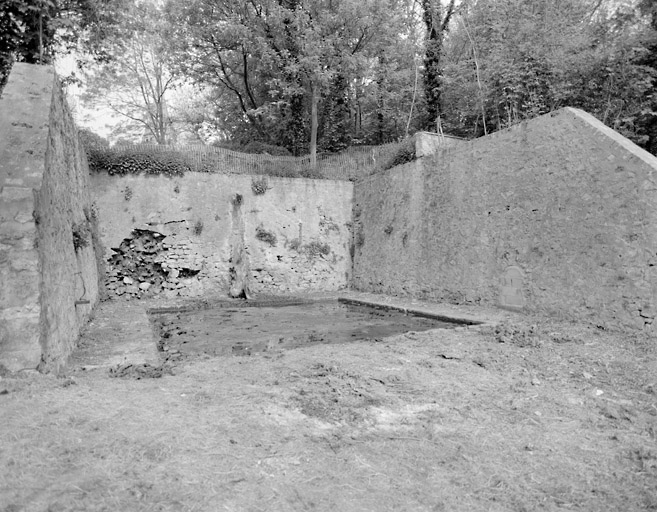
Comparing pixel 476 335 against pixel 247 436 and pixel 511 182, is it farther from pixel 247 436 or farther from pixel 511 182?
pixel 247 436

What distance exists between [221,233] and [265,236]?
1.25 metres

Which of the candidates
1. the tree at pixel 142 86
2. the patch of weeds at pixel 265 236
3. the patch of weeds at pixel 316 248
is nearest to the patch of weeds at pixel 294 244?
the patch of weeds at pixel 316 248

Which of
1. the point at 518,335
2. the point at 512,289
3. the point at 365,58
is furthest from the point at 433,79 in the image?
the point at 518,335

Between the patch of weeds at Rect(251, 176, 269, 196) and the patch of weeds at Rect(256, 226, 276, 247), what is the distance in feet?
3.45

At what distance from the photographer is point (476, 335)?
5.89m

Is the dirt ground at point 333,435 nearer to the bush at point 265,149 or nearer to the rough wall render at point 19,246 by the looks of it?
the rough wall render at point 19,246

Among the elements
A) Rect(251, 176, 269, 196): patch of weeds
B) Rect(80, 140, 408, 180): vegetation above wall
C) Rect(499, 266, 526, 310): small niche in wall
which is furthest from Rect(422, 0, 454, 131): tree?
Rect(499, 266, 526, 310): small niche in wall

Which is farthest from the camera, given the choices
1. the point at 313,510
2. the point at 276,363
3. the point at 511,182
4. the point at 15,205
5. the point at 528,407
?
the point at 511,182

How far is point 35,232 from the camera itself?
3.75 m

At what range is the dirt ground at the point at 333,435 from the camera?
199 cm

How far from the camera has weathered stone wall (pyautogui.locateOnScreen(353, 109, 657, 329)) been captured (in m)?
5.82

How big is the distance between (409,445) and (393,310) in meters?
6.55

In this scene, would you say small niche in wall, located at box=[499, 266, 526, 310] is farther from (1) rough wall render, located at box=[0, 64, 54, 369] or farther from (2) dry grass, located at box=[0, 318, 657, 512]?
(1) rough wall render, located at box=[0, 64, 54, 369]

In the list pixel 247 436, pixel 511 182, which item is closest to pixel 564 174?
pixel 511 182
